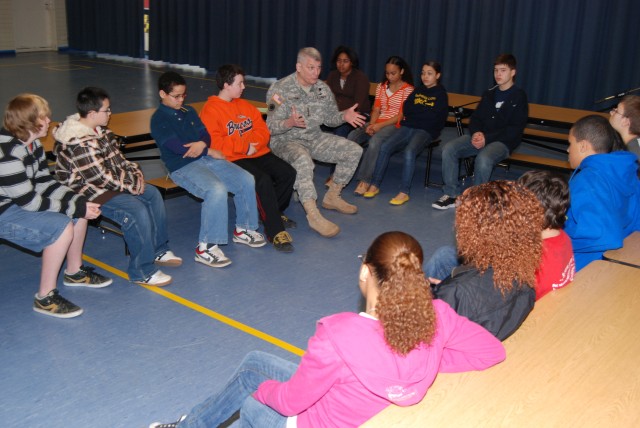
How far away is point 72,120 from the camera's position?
3656 mm

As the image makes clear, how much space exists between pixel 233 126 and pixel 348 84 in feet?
6.95

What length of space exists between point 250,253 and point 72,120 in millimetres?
1453

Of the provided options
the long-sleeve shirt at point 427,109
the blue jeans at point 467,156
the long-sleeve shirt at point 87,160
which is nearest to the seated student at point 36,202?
the long-sleeve shirt at point 87,160

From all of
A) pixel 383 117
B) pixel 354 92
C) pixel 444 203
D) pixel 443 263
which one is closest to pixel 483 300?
pixel 443 263

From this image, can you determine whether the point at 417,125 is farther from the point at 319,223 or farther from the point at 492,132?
the point at 319,223

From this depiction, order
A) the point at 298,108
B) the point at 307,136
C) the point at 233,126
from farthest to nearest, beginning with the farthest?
the point at 307,136
the point at 298,108
the point at 233,126

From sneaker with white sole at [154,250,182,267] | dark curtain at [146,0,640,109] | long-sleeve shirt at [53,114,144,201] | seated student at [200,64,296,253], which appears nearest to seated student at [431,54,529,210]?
seated student at [200,64,296,253]

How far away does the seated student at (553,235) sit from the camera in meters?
2.49

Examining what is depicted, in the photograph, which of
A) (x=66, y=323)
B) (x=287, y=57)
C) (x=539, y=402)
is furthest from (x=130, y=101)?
(x=539, y=402)

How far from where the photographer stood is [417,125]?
6.02 meters

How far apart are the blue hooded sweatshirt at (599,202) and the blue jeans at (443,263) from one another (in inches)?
21.9

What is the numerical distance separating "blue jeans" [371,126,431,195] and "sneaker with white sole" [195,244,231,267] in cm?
212

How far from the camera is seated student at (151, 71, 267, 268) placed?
423cm

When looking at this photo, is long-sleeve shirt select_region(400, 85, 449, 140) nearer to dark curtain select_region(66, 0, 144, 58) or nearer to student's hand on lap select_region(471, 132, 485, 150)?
student's hand on lap select_region(471, 132, 485, 150)
